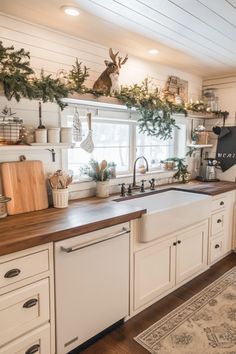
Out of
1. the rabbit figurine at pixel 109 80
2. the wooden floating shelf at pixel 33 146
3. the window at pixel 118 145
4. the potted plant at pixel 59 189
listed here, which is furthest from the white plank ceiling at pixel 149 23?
the potted plant at pixel 59 189

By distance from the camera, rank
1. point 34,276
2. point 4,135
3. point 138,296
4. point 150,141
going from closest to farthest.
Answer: point 34,276, point 4,135, point 138,296, point 150,141

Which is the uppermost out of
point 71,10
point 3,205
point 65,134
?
point 71,10

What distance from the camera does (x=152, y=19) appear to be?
2107 mm

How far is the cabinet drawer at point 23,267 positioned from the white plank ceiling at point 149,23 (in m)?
1.61

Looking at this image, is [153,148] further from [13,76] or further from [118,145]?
[13,76]

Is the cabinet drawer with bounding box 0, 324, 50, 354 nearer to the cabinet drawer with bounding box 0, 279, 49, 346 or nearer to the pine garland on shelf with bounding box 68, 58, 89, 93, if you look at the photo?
the cabinet drawer with bounding box 0, 279, 49, 346

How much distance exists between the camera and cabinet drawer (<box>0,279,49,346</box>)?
1468 mm

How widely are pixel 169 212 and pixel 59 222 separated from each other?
0.96 metres

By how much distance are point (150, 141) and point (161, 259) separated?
5.15 ft

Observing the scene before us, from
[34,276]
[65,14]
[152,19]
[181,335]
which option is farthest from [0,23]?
[181,335]

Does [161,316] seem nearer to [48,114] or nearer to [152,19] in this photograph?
[48,114]

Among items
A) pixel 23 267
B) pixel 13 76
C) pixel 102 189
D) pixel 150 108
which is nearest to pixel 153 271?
pixel 102 189

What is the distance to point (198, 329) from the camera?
2.12m

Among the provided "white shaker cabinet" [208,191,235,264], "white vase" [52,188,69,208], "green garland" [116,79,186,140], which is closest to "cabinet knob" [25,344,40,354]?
"white vase" [52,188,69,208]
